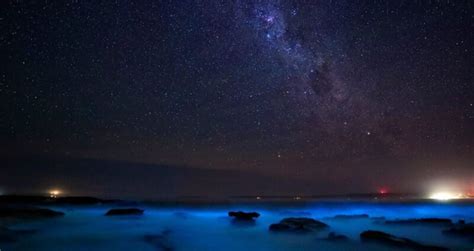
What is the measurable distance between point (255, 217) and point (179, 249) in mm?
19911

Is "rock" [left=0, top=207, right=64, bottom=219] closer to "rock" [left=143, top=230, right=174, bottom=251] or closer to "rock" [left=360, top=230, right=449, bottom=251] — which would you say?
"rock" [left=143, top=230, right=174, bottom=251]

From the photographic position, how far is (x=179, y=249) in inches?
776

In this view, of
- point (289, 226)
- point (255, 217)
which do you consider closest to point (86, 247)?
point (289, 226)

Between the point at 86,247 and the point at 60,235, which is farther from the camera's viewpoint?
the point at 60,235

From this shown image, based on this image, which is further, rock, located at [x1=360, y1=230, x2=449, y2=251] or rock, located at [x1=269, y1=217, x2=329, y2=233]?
rock, located at [x1=269, y1=217, x2=329, y2=233]

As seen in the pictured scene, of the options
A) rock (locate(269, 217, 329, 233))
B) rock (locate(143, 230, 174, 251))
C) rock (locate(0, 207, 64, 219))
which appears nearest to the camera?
rock (locate(143, 230, 174, 251))

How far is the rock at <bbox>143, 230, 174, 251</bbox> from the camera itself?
1987 cm

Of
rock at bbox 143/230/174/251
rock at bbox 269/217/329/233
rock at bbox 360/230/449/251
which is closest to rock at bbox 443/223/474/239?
rock at bbox 360/230/449/251

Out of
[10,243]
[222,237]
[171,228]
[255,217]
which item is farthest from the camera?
[255,217]

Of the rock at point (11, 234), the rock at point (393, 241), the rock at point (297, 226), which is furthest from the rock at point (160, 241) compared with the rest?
the rock at point (393, 241)

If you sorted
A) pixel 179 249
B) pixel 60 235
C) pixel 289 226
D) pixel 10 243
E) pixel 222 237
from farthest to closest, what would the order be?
pixel 289 226 → pixel 222 237 → pixel 60 235 → pixel 179 249 → pixel 10 243

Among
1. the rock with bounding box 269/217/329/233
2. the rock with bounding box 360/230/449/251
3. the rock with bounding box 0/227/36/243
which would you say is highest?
the rock with bounding box 0/227/36/243

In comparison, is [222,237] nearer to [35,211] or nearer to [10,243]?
[10,243]

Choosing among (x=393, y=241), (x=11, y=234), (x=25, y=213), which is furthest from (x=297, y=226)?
(x=25, y=213)
